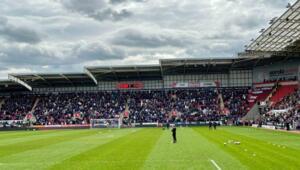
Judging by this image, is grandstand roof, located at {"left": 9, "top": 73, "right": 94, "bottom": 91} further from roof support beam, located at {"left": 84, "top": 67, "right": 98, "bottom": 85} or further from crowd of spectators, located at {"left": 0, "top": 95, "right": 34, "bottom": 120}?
crowd of spectators, located at {"left": 0, "top": 95, "right": 34, "bottom": 120}

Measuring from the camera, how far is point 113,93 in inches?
3802

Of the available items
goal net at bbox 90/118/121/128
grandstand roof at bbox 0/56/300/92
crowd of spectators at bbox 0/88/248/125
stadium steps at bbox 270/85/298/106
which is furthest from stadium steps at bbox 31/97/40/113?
stadium steps at bbox 270/85/298/106

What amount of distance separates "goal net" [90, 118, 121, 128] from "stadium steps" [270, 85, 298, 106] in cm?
2782

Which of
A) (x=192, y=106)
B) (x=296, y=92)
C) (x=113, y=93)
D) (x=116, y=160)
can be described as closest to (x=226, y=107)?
(x=192, y=106)

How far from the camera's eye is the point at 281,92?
268 ft

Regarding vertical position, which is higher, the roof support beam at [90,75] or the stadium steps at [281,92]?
the roof support beam at [90,75]

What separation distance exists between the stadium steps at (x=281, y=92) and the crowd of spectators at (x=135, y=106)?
233 inches

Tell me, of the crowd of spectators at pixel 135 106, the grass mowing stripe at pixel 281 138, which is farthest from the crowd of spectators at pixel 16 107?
the grass mowing stripe at pixel 281 138

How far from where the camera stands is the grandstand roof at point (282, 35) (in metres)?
44.1

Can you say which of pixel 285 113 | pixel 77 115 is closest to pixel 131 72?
pixel 77 115

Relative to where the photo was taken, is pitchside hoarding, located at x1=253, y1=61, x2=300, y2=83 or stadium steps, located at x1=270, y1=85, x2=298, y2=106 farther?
pitchside hoarding, located at x1=253, y1=61, x2=300, y2=83

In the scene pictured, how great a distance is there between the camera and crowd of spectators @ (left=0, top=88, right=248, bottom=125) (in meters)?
85.8

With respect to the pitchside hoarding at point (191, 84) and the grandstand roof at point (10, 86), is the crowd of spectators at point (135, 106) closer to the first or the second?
the pitchside hoarding at point (191, 84)

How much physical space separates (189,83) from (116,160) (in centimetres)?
7233
